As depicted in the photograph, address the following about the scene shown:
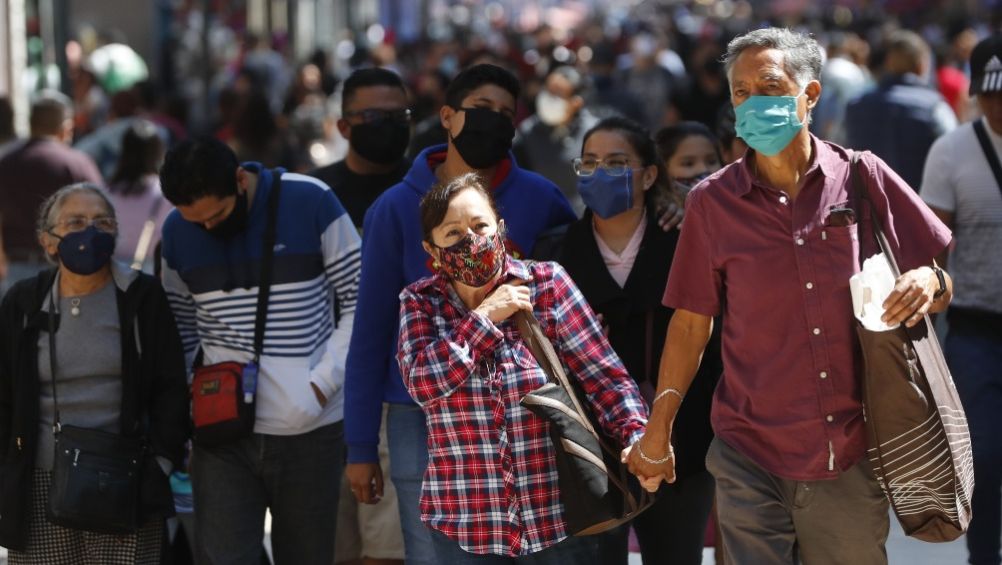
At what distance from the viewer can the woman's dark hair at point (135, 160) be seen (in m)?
8.45

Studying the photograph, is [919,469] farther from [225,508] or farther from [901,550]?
[901,550]

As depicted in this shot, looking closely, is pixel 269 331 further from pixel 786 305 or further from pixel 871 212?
pixel 871 212

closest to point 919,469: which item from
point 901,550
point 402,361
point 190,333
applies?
point 402,361

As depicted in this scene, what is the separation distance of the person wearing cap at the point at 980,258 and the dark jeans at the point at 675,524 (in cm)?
147

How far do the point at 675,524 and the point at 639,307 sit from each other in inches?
26.9

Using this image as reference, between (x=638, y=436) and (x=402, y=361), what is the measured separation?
27.0 inches

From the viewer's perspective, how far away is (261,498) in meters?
5.59

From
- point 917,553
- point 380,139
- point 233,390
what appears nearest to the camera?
point 233,390

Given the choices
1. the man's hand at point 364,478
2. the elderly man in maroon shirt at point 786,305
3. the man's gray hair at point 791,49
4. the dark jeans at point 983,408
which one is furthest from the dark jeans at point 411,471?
the dark jeans at point 983,408

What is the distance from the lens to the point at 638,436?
4492 millimetres

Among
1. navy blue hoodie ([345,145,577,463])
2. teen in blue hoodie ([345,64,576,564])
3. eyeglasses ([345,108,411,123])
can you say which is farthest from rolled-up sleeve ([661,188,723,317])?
eyeglasses ([345,108,411,123])

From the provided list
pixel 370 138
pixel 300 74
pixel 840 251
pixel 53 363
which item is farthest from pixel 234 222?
pixel 300 74

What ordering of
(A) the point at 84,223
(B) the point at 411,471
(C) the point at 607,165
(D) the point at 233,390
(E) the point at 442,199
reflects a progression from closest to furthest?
(E) the point at 442,199
(B) the point at 411,471
(C) the point at 607,165
(D) the point at 233,390
(A) the point at 84,223

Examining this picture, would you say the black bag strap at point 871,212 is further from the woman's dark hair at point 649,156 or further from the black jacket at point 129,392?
the black jacket at point 129,392
